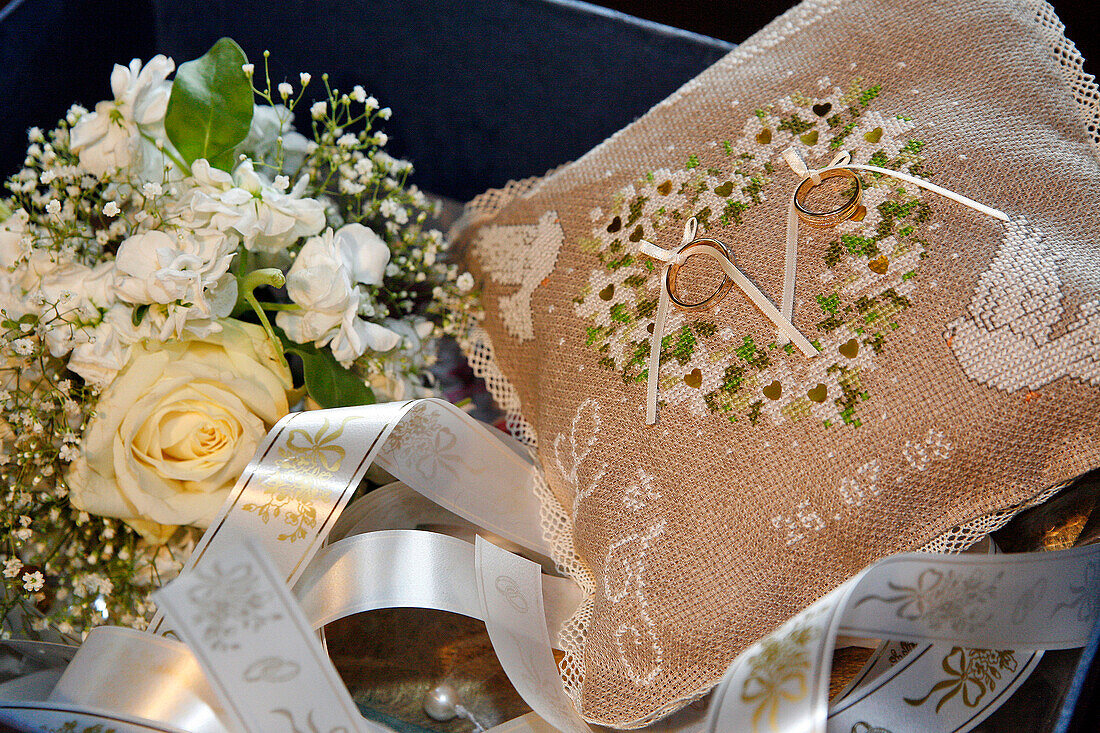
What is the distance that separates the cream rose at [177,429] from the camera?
2.11ft

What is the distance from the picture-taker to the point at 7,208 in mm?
735

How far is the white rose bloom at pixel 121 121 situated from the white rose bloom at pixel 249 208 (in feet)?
0.24

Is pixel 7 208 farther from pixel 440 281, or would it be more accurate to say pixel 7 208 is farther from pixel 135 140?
pixel 440 281

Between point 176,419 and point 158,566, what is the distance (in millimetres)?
171

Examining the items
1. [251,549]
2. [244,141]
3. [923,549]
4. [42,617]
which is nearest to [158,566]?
[42,617]

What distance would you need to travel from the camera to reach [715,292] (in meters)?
0.64

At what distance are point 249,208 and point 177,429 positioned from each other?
19 centimetres

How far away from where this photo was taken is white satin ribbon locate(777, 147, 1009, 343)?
595 mm

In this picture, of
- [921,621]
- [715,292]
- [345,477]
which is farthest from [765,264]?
[345,477]

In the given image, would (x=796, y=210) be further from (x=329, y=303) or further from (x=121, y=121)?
(x=121, y=121)

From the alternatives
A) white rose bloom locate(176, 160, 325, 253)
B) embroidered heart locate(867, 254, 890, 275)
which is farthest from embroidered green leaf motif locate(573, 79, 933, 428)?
white rose bloom locate(176, 160, 325, 253)

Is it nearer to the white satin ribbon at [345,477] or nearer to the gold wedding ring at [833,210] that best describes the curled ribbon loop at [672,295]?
the gold wedding ring at [833,210]

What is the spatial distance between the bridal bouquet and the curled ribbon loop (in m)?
0.24

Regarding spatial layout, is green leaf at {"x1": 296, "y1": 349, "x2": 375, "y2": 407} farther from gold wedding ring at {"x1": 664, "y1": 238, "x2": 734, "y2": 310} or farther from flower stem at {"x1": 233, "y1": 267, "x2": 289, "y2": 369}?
gold wedding ring at {"x1": 664, "y1": 238, "x2": 734, "y2": 310}
